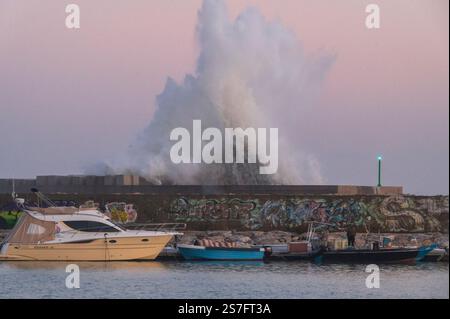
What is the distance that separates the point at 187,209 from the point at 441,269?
10.2 meters

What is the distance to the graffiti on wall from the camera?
A: 198 ft

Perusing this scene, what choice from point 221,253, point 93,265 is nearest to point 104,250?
point 93,265

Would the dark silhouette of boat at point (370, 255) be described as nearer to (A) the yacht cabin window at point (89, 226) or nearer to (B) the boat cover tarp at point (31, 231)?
(A) the yacht cabin window at point (89, 226)

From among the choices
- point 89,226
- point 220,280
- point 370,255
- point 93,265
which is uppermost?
point 89,226

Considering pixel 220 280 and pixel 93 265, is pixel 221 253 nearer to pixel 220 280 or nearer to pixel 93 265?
pixel 93 265

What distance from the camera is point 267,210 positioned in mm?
60531

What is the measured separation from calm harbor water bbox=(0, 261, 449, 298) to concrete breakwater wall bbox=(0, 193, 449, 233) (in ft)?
13.6

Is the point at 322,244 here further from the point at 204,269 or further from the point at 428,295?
the point at 428,295

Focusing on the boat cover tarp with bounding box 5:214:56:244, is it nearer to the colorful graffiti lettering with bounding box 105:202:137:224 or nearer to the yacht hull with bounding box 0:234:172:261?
the yacht hull with bounding box 0:234:172:261

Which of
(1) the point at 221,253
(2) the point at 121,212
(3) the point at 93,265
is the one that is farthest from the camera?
(2) the point at 121,212

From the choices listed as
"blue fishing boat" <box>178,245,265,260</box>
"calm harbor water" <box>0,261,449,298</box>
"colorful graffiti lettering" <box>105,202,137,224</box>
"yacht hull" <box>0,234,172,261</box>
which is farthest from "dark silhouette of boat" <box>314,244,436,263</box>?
"colorful graffiti lettering" <box>105,202,137,224</box>

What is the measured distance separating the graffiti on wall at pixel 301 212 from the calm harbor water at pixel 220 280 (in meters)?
4.24

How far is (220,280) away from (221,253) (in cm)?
→ 627
